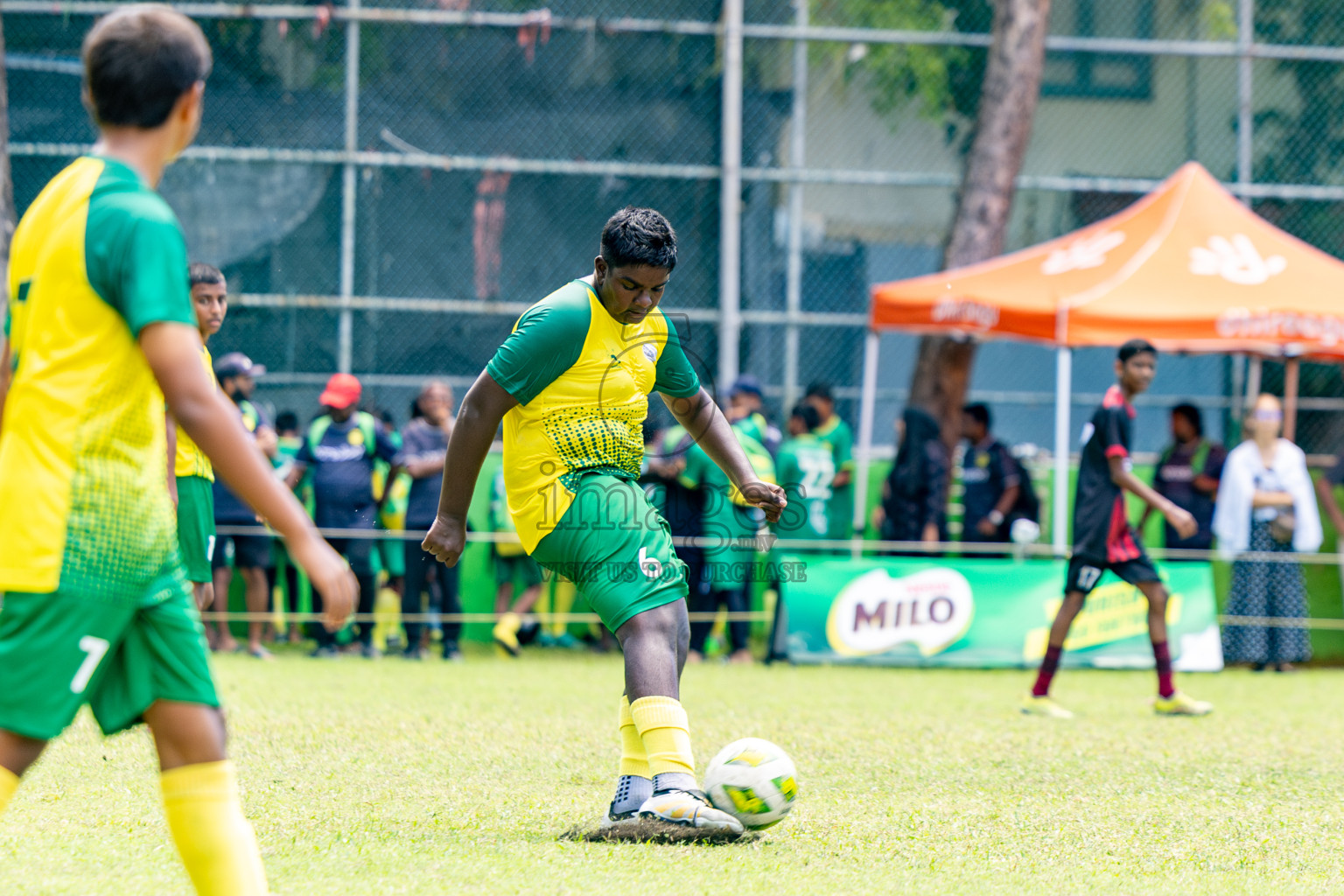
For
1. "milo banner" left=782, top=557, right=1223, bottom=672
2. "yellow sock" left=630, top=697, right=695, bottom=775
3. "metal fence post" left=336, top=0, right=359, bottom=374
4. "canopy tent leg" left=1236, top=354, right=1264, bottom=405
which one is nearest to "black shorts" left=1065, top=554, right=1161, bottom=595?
"milo banner" left=782, top=557, right=1223, bottom=672

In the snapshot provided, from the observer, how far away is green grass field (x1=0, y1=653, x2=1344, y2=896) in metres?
4.14

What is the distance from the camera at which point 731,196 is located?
613 inches

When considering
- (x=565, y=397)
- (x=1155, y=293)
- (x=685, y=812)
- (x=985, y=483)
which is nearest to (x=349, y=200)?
(x=985, y=483)

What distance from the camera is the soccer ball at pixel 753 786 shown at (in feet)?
15.4

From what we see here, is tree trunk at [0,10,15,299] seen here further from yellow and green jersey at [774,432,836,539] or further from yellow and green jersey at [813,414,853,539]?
yellow and green jersey at [813,414,853,539]

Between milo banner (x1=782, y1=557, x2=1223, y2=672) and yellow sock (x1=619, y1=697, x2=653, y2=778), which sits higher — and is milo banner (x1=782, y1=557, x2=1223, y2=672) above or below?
below

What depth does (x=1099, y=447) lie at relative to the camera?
880 cm

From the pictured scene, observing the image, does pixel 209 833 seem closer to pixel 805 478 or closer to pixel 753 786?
pixel 753 786

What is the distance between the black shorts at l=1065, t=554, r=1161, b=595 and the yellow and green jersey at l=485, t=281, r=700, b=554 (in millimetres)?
4494

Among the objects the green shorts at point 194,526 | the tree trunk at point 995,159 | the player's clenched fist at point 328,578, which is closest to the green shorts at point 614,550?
the green shorts at point 194,526

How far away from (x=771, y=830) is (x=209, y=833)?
92.9 inches

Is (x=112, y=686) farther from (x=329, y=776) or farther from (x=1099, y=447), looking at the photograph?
(x=1099, y=447)

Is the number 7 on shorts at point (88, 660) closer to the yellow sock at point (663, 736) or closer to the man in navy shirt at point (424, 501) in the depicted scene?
the yellow sock at point (663, 736)

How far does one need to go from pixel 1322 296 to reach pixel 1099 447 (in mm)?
4421
